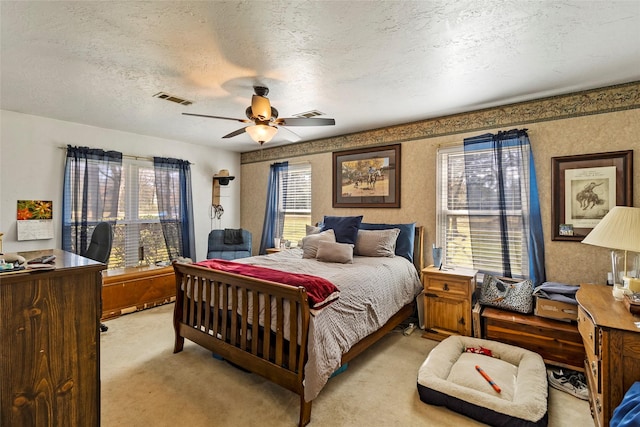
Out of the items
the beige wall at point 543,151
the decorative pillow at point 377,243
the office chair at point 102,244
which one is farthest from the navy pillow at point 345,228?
the office chair at point 102,244

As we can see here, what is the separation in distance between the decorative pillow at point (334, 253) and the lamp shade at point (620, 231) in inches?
77.0

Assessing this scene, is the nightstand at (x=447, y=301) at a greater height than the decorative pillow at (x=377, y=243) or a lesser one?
lesser

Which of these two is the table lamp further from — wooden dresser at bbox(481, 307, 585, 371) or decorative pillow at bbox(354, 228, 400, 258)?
decorative pillow at bbox(354, 228, 400, 258)

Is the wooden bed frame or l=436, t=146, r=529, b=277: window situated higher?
l=436, t=146, r=529, b=277: window

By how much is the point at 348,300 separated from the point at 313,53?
1.86 meters

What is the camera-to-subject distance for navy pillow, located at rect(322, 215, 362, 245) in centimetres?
369

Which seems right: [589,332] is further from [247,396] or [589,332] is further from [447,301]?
[247,396]

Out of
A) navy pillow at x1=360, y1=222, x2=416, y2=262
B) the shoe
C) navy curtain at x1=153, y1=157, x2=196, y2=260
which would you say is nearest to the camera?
the shoe

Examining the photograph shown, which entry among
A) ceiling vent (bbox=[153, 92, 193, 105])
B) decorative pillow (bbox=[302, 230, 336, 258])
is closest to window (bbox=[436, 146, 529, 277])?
decorative pillow (bbox=[302, 230, 336, 258])

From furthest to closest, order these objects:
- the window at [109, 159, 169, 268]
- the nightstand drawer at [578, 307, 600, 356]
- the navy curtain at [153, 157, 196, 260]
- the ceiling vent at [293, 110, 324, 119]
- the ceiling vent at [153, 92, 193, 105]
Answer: the navy curtain at [153, 157, 196, 260] < the window at [109, 159, 169, 268] < the ceiling vent at [293, 110, 324, 119] < the ceiling vent at [153, 92, 193, 105] < the nightstand drawer at [578, 307, 600, 356]

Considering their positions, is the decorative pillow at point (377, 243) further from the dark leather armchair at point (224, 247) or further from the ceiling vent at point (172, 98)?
the ceiling vent at point (172, 98)

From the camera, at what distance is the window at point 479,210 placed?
3160mm

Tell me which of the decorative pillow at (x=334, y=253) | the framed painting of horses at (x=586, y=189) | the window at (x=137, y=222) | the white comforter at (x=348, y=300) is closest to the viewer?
the white comforter at (x=348, y=300)

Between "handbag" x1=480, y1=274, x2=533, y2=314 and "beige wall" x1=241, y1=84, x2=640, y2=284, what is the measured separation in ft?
1.26
